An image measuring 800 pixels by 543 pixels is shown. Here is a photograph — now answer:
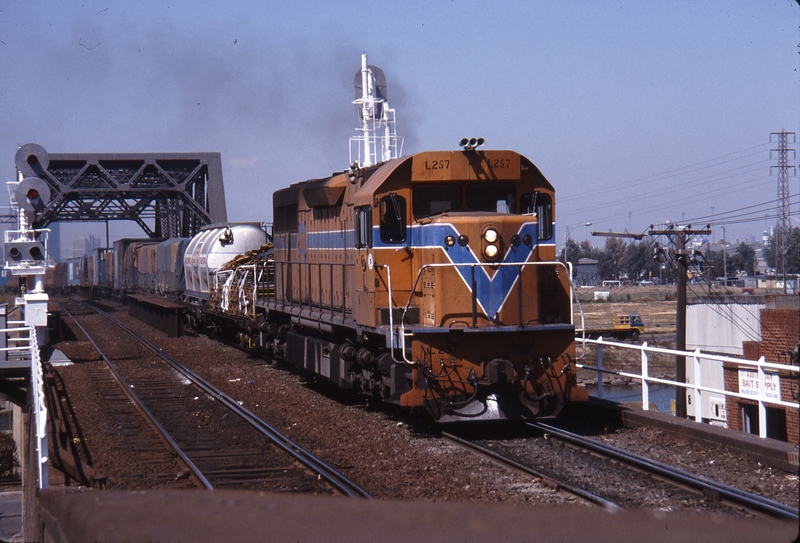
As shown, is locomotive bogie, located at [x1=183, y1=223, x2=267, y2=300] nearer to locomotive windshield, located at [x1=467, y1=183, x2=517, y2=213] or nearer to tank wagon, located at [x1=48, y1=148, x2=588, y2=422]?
tank wagon, located at [x1=48, y1=148, x2=588, y2=422]

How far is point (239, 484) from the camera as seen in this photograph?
839 cm

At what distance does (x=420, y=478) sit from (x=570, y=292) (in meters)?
3.72

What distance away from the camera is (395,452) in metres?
9.66

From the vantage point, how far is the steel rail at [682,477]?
6.69m

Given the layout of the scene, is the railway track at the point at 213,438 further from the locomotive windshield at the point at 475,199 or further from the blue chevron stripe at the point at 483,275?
the locomotive windshield at the point at 475,199

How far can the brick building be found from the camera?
17.1 m

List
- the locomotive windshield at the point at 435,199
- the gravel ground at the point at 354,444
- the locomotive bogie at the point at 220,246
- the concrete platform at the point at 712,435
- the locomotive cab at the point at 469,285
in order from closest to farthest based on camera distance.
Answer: the gravel ground at the point at 354,444, the concrete platform at the point at 712,435, the locomotive cab at the point at 469,285, the locomotive windshield at the point at 435,199, the locomotive bogie at the point at 220,246

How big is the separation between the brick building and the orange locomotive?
7.73 m

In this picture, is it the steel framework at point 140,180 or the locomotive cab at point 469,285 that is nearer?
the locomotive cab at point 469,285

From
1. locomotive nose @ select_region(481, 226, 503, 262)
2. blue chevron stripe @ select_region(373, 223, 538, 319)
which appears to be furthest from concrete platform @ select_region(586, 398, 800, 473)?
A: locomotive nose @ select_region(481, 226, 503, 262)

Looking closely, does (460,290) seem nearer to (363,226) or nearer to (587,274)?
(363,226)

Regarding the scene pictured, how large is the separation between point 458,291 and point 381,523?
281 inches

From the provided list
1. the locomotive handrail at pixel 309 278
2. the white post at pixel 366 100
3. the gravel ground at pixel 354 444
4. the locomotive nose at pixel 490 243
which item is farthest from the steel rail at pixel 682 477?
the white post at pixel 366 100

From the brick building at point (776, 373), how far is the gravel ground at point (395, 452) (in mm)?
8313
